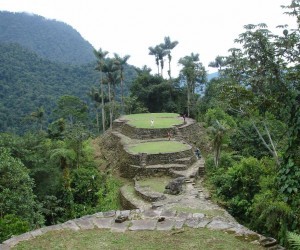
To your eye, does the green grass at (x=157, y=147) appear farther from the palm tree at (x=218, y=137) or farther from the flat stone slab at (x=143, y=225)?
the flat stone slab at (x=143, y=225)

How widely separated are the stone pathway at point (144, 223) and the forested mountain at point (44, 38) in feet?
269

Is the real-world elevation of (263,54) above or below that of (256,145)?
above

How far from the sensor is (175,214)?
8070 mm

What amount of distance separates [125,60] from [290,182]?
27941 mm

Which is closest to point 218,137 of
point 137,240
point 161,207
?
point 161,207

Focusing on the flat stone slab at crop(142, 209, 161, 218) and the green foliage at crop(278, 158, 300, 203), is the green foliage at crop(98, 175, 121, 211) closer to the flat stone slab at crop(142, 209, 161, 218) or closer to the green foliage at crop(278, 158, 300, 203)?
the flat stone slab at crop(142, 209, 161, 218)

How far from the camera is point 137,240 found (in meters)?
6.70

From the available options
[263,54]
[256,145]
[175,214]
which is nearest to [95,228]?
[175,214]

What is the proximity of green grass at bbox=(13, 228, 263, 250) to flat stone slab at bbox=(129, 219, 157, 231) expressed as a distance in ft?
0.67

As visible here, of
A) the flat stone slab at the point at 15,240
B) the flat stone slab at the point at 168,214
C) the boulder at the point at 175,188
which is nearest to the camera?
the flat stone slab at the point at 15,240

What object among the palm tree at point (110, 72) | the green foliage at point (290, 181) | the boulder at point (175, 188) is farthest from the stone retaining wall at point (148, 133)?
the green foliage at point (290, 181)

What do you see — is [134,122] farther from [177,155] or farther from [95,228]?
[95,228]

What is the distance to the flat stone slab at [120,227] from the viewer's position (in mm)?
7262

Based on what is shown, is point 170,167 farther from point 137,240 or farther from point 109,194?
point 137,240
